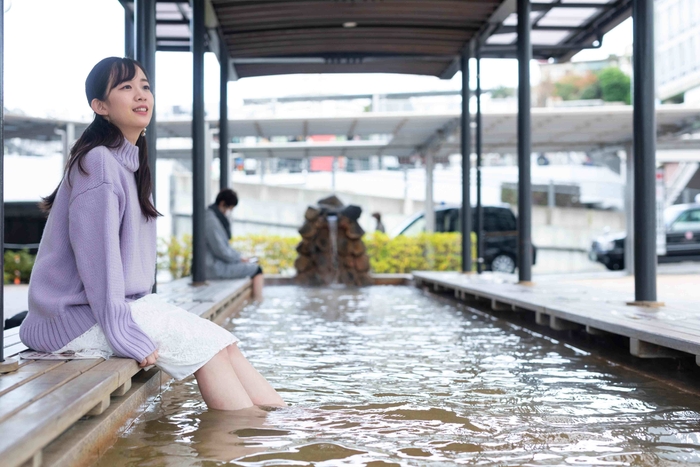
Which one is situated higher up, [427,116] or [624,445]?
[427,116]

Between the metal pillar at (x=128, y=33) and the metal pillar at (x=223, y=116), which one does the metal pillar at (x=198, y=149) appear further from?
the metal pillar at (x=223, y=116)

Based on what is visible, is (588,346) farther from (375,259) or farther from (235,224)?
(235,224)

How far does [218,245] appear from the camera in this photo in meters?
9.45

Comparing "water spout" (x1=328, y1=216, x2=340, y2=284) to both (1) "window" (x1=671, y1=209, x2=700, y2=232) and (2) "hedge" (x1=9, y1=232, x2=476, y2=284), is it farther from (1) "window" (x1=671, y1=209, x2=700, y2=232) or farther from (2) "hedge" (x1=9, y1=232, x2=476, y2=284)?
(1) "window" (x1=671, y1=209, x2=700, y2=232)

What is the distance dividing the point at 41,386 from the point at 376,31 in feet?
28.0

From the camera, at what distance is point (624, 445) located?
114 inches

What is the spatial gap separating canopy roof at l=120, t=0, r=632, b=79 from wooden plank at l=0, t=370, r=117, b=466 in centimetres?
606

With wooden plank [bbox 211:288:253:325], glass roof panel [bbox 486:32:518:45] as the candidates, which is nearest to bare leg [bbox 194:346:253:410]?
wooden plank [bbox 211:288:253:325]

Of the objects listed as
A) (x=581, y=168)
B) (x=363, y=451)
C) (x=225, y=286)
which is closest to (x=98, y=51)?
(x=225, y=286)

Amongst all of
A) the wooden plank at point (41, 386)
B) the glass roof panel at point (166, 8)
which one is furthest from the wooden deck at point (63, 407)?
the glass roof panel at point (166, 8)

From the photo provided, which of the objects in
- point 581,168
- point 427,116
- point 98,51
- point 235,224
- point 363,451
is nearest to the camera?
point 363,451

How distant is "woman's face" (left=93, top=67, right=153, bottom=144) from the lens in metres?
3.11

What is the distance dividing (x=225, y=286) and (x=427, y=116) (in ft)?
22.2

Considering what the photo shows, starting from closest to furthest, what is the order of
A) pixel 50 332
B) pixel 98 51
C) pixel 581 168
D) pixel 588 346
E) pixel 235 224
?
pixel 50 332 → pixel 588 346 → pixel 98 51 → pixel 235 224 → pixel 581 168
